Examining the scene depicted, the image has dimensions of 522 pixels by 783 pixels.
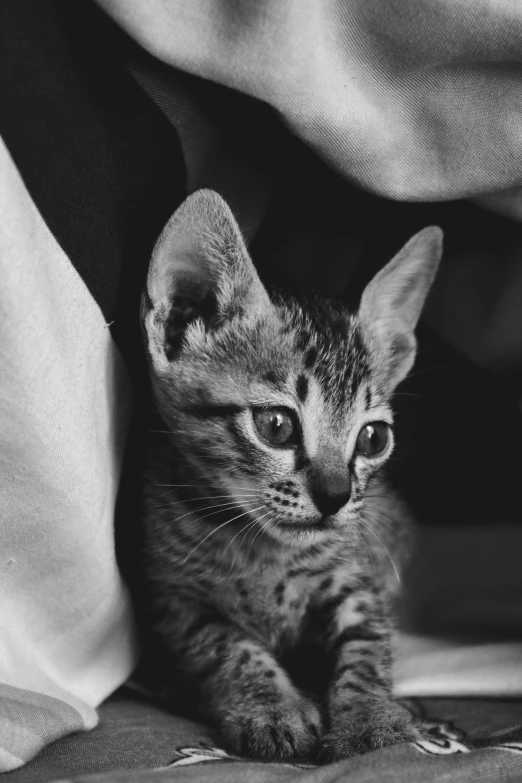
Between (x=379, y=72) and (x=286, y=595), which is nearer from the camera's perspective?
(x=379, y=72)

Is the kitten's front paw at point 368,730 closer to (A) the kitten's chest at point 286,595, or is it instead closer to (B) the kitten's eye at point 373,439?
(A) the kitten's chest at point 286,595

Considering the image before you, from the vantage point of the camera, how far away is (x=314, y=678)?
1168 millimetres

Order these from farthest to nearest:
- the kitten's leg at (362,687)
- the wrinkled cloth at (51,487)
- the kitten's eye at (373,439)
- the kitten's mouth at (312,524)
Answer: the kitten's eye at (373,439), the kitten's mouth at (312,524), the kitten's leg at (362,687), the wrinkled cloth at (51,487)

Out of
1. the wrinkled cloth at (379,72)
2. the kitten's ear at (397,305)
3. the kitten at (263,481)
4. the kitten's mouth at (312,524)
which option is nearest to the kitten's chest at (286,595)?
the kitten at (263,481)

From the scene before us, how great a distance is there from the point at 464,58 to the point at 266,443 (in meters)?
0.57

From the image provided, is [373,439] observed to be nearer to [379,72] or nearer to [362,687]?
[362,687]

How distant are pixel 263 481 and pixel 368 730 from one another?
34 cm

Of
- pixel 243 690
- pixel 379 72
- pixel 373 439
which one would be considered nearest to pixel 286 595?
pixel 243 690

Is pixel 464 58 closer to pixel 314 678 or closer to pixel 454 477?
pixel 454 477

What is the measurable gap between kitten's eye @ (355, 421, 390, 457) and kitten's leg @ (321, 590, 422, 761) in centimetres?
24

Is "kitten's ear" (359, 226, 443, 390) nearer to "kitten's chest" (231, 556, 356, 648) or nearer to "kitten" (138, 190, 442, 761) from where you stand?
"kitten" (138, 190, 442, 761)

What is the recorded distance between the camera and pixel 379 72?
95 centimetres

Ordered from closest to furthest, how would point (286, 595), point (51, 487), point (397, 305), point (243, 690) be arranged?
1. point (51, 487)
2. point (243, 690)
3. point (286, 595)
4. point (397, 305)

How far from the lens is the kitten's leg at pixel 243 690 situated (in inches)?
36.3
